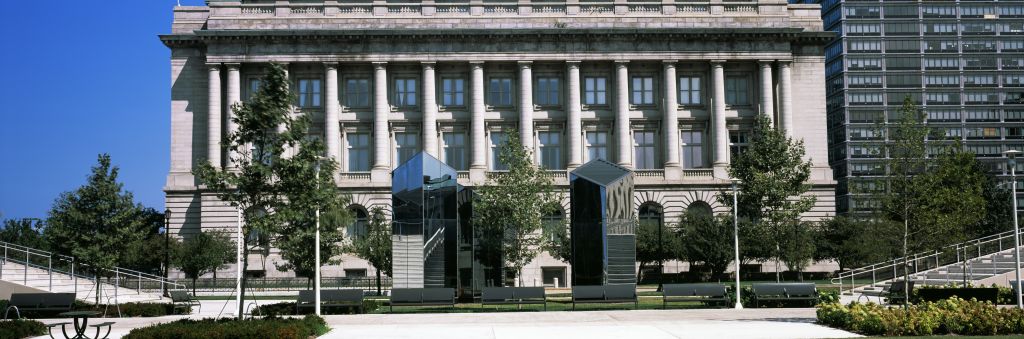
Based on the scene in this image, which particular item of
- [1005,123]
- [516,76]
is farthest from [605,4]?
[1005,123]

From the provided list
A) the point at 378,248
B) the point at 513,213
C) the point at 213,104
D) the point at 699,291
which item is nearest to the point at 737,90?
the point at 513,213

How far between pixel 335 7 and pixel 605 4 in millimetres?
19785

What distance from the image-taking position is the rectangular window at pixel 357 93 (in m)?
82.6

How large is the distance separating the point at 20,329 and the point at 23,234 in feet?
235

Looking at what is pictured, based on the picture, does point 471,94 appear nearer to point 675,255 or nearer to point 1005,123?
point 675,255

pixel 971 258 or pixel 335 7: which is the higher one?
pixel 335 7

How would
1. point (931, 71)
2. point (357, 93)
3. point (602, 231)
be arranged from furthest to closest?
1. point (931, 71)
2. point (357, 93)
3. point (602, 231)

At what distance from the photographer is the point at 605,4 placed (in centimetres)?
8256

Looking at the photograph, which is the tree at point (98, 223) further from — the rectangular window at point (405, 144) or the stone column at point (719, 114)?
the stone column at point (719, 114)

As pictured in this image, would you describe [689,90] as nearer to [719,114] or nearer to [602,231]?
[719,114]

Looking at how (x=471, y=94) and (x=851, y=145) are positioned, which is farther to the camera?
(x=851, y=145)

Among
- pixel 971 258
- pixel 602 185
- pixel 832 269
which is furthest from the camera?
pixel 832 269

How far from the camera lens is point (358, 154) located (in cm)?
8231

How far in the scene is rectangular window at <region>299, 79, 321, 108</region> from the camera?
A: 8225 centimetres
